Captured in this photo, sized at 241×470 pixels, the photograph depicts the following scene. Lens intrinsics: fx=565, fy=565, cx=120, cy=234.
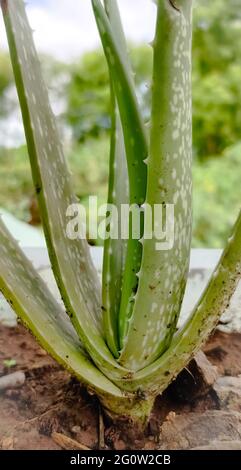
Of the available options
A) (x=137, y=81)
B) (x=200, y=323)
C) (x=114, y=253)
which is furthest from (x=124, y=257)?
(x=137, y=81)

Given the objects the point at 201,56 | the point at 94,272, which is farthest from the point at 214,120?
the point at 94,272

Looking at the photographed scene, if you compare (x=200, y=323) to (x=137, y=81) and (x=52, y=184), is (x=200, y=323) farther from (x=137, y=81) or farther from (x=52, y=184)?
(x=137, y=81)

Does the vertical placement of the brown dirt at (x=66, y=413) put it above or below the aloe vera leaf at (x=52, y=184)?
below

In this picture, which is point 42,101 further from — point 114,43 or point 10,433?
point 10,433

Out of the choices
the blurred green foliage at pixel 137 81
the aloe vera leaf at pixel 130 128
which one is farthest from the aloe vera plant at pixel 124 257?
the blurred green foliage at pixel 137 81

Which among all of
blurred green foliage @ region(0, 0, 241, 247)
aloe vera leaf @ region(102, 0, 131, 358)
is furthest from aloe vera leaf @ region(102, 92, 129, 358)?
blurred green foliage @ region(0, 0, 241, 247)

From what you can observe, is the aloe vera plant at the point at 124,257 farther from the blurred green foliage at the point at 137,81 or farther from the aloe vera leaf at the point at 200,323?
the blurred green foliage at the point at 137,81
